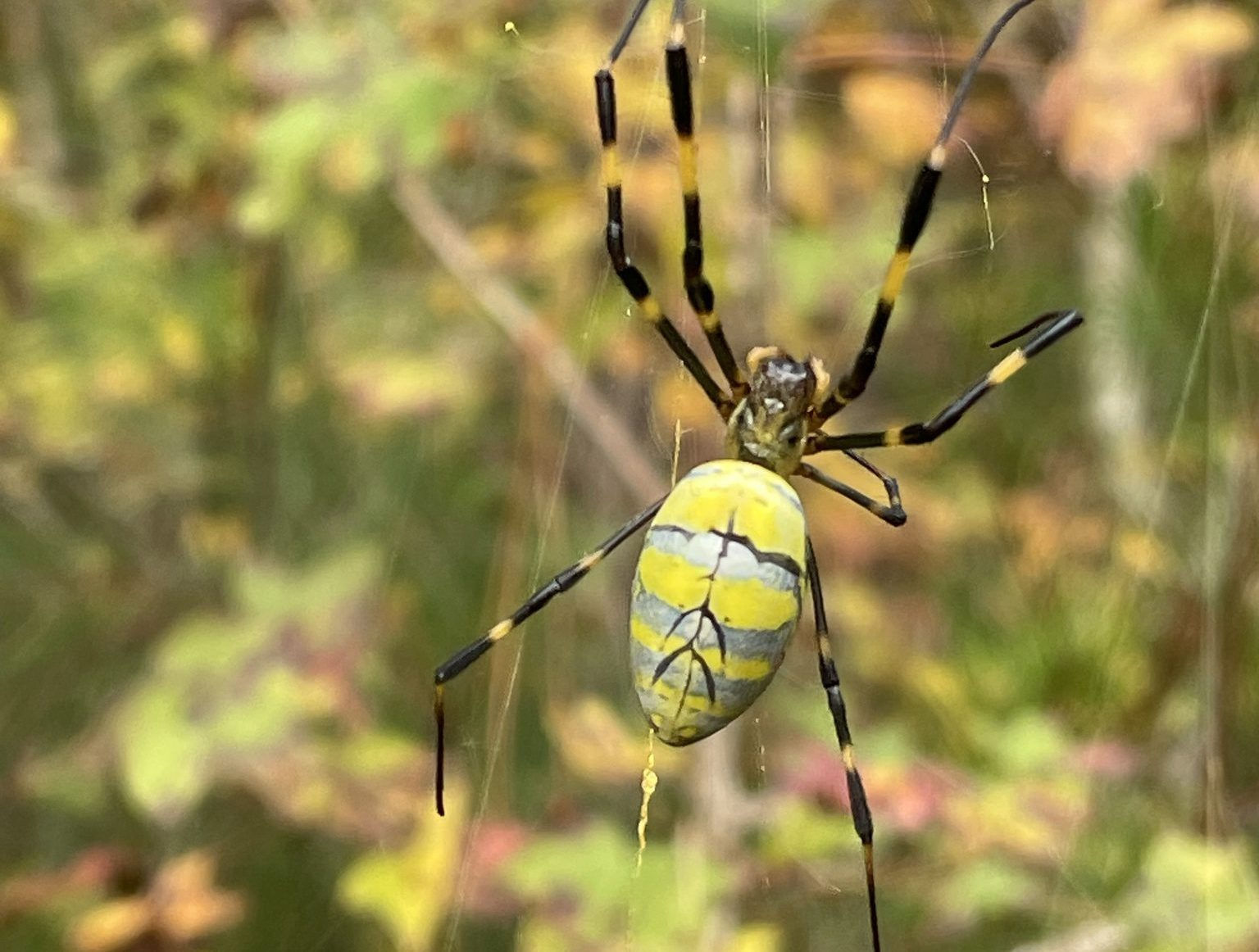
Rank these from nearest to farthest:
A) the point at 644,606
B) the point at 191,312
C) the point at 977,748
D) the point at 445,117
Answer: the point at 644,606 → the point at 445,117 → the point at 977,748 → the point at 191,312

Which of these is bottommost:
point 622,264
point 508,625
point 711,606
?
point 508,625

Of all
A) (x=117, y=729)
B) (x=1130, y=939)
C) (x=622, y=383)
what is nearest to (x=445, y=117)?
(x=622, y=383)

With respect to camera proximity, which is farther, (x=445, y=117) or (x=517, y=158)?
(x=517, y=158)

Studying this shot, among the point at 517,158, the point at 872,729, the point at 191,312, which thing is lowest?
the point at 872,729

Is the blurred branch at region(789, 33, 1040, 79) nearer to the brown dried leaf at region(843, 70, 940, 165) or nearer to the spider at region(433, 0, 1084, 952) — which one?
the brown dried leaf at region(843, 70, 940, 165)

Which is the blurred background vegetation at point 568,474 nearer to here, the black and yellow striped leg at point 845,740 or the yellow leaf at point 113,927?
the yellow leaf at point 113,927

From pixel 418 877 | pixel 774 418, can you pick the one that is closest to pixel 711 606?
pixel 774 418

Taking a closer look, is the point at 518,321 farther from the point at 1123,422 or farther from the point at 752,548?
the point at 1123,422

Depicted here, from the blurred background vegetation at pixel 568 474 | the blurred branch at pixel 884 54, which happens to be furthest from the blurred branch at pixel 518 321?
the blurred branch at pixel 884 54

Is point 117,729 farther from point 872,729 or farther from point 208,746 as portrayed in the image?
point 872,729
